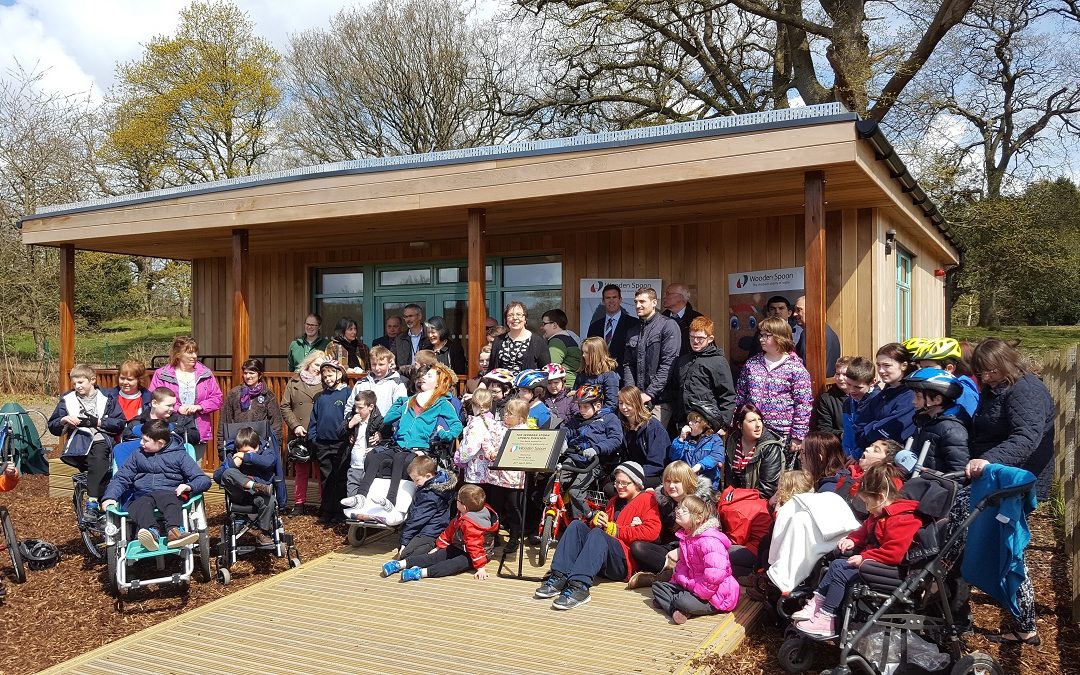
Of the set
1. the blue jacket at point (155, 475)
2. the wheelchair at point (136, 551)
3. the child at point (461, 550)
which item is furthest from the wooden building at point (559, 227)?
the wheelchair at point (136, 551)

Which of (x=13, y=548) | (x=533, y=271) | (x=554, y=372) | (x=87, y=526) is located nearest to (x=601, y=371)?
(x=554, y=372)

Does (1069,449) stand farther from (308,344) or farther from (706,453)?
(308,344)

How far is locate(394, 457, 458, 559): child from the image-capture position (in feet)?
20.1

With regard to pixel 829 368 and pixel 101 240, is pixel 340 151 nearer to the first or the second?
pixel 101 240

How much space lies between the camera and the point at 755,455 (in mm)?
5398

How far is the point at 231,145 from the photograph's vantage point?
89.2 feet

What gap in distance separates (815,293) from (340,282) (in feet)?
25.3

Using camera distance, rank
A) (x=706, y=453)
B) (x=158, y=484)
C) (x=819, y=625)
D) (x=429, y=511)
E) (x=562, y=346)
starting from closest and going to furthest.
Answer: (x=819, y=625) < (x=706, y=453) < (x=158, y=484) < (x=429, y=511) < (x=562, y=346)

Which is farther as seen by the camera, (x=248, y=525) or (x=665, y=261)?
(x=665, y=261)

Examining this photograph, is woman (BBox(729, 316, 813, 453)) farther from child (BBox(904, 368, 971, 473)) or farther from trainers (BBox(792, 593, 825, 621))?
trainers (BBox(792, 593, 825, 621))

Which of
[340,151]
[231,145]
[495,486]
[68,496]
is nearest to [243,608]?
[495,486]

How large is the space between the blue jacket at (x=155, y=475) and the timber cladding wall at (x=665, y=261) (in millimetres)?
4948

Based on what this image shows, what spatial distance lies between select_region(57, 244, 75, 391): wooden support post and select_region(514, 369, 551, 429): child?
6883mm

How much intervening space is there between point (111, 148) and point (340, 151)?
25.0 feet
